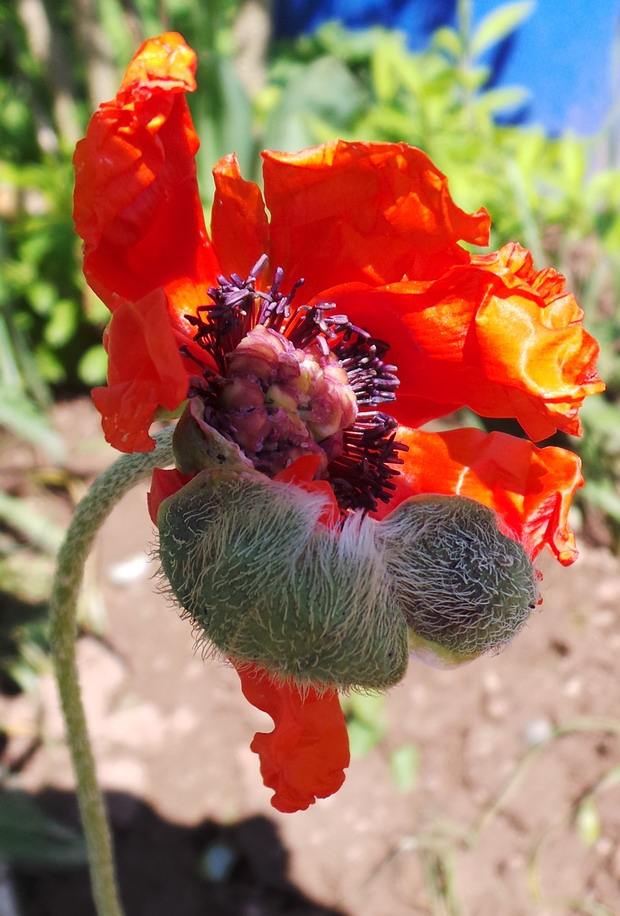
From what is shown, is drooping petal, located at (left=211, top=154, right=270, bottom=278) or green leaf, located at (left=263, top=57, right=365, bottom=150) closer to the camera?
drooping petal, located at (left=211, top=154, right=270, bottom=278)

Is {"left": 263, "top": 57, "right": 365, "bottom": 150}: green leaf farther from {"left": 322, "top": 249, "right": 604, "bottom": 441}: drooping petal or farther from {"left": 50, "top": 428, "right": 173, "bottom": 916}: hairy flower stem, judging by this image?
{"left": 50, "top": 428, "right": 173, "bottom": 916}: hairy flower stem

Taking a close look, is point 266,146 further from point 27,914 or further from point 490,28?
point 27,914

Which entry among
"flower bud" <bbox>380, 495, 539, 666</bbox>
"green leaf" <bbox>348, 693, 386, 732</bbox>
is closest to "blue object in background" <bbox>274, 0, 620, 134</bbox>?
"green leaf" <bbox>348, 693, 386, 732</bbox>

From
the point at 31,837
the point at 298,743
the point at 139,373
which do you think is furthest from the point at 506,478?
the point at 31,837

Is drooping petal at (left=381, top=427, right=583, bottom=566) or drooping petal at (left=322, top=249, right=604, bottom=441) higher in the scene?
drooping petal at (left=322, top=249, right=604, bottom=441)

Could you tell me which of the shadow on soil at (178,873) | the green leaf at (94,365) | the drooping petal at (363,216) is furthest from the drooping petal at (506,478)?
the green leaf at (94,365)

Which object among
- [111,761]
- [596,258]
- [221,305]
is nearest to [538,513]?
[221,305]
